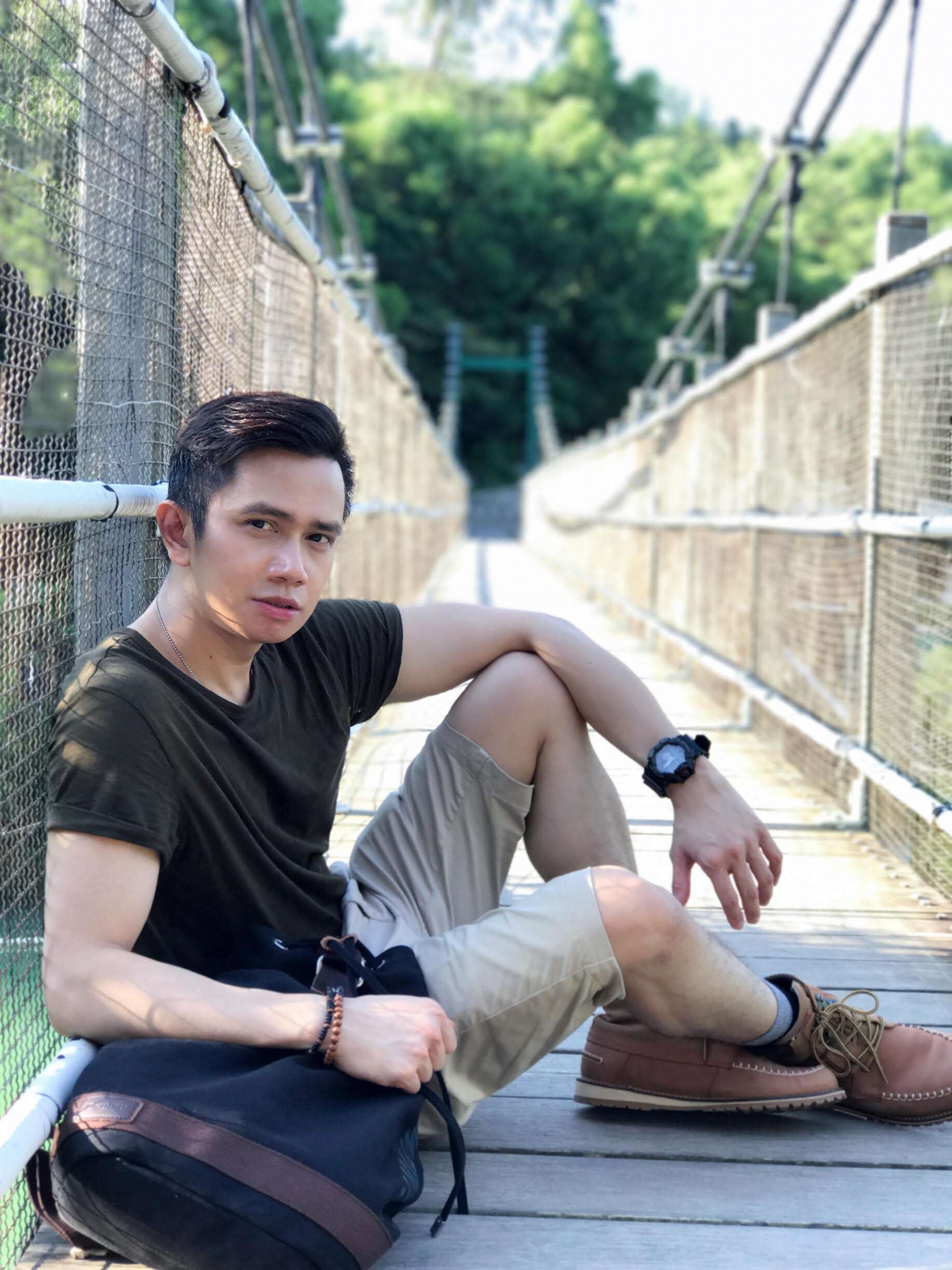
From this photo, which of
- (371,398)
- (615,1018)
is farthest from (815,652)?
(615,1018)

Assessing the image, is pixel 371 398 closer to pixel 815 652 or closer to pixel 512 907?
pixel 815 652

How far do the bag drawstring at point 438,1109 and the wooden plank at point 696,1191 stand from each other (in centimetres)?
9

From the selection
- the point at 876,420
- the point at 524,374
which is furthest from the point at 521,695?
the point at 524,374

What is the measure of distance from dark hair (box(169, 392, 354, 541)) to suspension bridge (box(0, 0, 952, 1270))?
93mm

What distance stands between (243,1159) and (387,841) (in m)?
0.76

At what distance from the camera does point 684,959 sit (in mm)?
1733

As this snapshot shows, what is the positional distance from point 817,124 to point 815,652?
4.87 meters

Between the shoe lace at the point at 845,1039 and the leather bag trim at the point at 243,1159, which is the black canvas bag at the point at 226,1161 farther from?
the shoe lace at the point at 845,1039

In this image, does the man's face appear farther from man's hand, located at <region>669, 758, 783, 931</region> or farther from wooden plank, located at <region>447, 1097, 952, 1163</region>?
wooden plank, located at <region>447, 1097, 952, 1163</region>

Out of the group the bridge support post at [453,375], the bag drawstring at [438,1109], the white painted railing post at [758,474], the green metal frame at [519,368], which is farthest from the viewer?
the green metal frame at [519,368]

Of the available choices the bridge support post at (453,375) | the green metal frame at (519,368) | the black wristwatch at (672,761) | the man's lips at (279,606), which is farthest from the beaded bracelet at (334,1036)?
the green metal frame at (519,368)

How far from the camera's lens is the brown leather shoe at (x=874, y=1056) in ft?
6.17

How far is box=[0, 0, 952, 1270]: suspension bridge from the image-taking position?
5.23 ft

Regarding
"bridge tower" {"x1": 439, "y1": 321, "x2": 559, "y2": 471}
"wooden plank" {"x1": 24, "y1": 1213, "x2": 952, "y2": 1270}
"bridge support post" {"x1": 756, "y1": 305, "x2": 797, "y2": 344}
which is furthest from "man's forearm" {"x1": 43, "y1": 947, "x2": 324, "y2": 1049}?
"bridge tower" {"x1": 439, "y1": 321, "x2": 559, "y2": 471}
